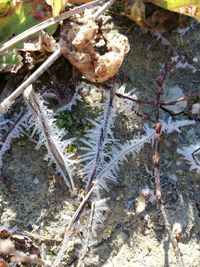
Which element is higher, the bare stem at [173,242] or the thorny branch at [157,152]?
the thorny branch at [157,152]

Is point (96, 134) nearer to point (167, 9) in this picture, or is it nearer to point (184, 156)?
point (184, 156)

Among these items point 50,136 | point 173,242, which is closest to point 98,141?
point 50,136

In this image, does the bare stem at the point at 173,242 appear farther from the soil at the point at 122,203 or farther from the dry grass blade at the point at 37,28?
the dry grass blade at the point at 37,28

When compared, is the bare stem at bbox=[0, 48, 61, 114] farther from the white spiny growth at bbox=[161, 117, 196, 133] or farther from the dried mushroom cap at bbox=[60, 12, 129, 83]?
the white spiny growth at bbox=[161, 117, 196, 133]

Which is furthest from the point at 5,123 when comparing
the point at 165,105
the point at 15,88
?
the point at 165,105

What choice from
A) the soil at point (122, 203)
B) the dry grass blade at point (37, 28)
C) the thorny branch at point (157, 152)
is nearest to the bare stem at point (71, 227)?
the soil at point (122, 203)

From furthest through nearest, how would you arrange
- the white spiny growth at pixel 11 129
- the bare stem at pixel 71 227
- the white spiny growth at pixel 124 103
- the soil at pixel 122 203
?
1. the white spiny growth at pixel 124 103
2. the white spiny growth at pixel 11 129
3. the soil at pixel 122 203
4. the bare stem at pixel 71 227

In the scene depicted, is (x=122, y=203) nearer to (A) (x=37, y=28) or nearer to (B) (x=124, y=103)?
(B) (x=124, y=103)
